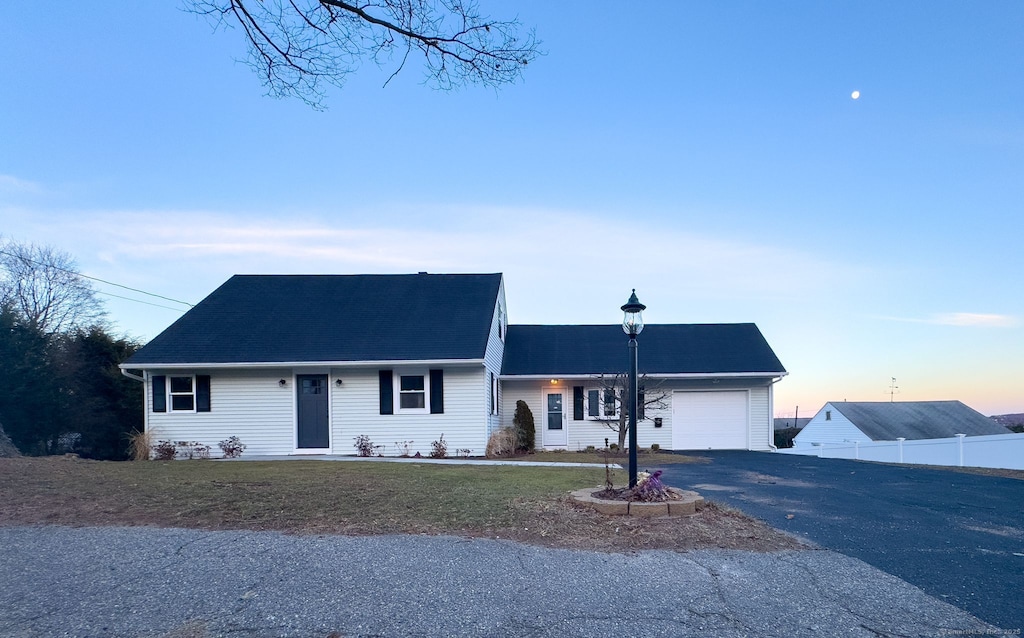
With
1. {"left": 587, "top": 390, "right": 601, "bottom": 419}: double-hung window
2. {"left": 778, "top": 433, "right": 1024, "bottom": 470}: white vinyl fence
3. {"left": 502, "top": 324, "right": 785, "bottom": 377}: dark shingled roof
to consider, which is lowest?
{"left": 778, "top": 433, "right": 1024, "bottom": 470}: white vinyl fence

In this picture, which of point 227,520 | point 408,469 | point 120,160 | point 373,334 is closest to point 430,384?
point 373,334

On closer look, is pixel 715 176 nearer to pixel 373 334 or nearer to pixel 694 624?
pixel 373 334

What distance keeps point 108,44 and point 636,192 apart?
10.8m

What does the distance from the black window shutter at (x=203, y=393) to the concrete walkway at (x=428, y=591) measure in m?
10.7

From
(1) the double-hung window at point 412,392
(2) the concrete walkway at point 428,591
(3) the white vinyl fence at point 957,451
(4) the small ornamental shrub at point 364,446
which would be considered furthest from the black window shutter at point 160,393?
(3) the white vinyl fence at point 957,451

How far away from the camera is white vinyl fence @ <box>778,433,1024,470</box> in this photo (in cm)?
1588

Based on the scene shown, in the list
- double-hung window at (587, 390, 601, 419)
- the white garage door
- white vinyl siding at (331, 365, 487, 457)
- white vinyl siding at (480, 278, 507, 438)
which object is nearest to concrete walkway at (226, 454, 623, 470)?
white vinyl siding at (331, 365, 487, 457)

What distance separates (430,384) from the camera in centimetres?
1670

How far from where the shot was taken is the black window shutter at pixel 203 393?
1669 centimetres

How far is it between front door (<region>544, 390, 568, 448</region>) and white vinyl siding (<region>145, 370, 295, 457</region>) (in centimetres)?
780

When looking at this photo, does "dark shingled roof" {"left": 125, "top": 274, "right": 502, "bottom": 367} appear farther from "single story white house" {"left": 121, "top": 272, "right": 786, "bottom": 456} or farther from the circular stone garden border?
the circular stone garden border

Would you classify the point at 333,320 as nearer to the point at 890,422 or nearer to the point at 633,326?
the point at 633,326

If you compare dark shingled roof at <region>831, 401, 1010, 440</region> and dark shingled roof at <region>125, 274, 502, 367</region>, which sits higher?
dark shingled roof at <region>125, 274, 502, 367</region>

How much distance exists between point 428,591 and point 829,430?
37.4m
